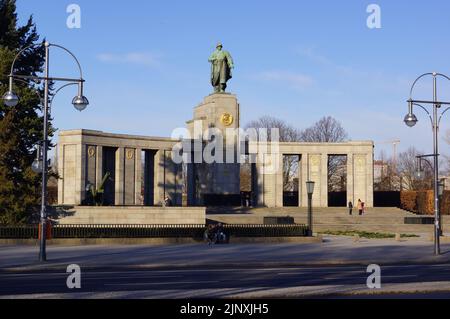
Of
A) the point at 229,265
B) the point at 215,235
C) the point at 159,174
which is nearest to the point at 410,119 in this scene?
the point at 229,265

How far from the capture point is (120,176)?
6744 cm

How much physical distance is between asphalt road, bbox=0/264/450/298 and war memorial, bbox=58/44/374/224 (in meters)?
34.6

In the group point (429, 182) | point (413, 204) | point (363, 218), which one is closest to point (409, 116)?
point (363, 218)

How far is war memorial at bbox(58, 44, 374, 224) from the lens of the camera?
63.7 meters

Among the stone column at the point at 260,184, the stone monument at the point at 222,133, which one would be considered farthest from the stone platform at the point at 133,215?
the stone column at the point at 260,184

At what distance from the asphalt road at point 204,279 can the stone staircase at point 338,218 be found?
2764 centimetres

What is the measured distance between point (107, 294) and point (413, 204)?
71433mm

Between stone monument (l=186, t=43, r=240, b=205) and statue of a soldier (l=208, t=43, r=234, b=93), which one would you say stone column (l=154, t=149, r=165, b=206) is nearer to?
stone monument (l=186, t=43, r=240, b=205)

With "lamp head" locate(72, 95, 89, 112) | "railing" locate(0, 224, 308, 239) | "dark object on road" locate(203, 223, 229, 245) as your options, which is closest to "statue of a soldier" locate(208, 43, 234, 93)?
"railing" locate(0, 224, 308, 239)

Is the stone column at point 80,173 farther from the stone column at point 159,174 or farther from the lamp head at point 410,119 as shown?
the lamp head at point 410,119

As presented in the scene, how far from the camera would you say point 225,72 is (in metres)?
68.9

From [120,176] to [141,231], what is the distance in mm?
27566
